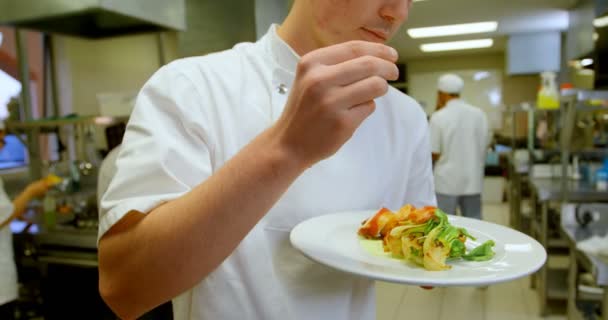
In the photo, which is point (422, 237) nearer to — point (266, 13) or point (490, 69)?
point (266, 13)

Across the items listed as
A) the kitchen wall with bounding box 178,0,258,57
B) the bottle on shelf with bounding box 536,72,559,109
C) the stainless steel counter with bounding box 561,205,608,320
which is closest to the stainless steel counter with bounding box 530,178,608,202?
the stainless steel counter with bounding box 561,205,608,320

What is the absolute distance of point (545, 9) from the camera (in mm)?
5703

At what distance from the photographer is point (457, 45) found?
319 inches

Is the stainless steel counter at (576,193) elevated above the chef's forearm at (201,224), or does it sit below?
below

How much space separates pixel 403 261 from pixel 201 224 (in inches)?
16.8

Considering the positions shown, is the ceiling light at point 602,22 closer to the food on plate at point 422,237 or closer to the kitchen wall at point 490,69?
the food on plate at point 422,237

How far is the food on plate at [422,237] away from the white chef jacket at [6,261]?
2.46 metres

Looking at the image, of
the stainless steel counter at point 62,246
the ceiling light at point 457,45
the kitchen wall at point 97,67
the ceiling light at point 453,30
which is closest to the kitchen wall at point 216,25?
the stainless steel counter at point 62,246

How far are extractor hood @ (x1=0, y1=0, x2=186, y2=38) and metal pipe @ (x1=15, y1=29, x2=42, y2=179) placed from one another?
3.35 feet

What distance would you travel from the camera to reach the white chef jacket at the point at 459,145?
4.09 m

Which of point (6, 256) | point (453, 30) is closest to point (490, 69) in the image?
point (453, 30)

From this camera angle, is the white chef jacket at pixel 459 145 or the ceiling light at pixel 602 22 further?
the white chef jacket at pixel 459 145

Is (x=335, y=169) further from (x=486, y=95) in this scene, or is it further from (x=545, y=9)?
(x=486, y=95)

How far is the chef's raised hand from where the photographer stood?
480mm
